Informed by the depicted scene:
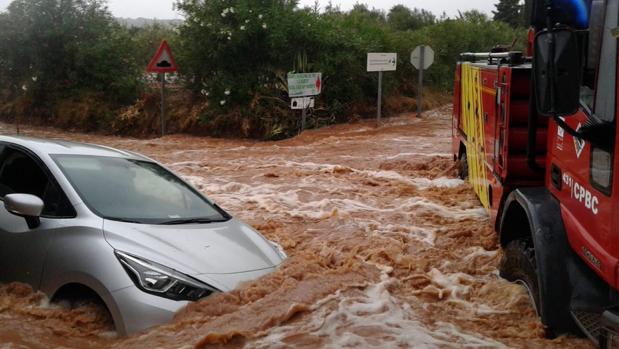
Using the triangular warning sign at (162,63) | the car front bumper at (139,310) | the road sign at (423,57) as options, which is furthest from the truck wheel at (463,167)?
the road sign at (423,57)

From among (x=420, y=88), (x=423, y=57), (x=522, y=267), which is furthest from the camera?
(x=420, y=88)

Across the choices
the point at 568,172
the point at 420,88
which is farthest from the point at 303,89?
the point at 568,172

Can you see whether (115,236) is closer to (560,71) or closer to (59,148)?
(59,148)

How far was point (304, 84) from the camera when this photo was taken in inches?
691

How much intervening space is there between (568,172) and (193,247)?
2.37 metres

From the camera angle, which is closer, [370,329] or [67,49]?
[370,329]

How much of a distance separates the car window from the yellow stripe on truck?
3814 mm

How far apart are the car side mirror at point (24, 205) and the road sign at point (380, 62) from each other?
1315cm

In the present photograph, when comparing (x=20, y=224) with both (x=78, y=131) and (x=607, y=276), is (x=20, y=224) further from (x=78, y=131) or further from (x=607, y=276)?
(x=78, y=131)

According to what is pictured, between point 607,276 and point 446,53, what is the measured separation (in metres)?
22.3

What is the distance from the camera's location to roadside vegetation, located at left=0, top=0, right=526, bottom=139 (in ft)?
61.8

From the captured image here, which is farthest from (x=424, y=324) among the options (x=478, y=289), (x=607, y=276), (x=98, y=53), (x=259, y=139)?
(x=98, y=53)

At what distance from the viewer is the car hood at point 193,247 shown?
4.70m

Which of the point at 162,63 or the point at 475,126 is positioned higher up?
the point at 162,63
